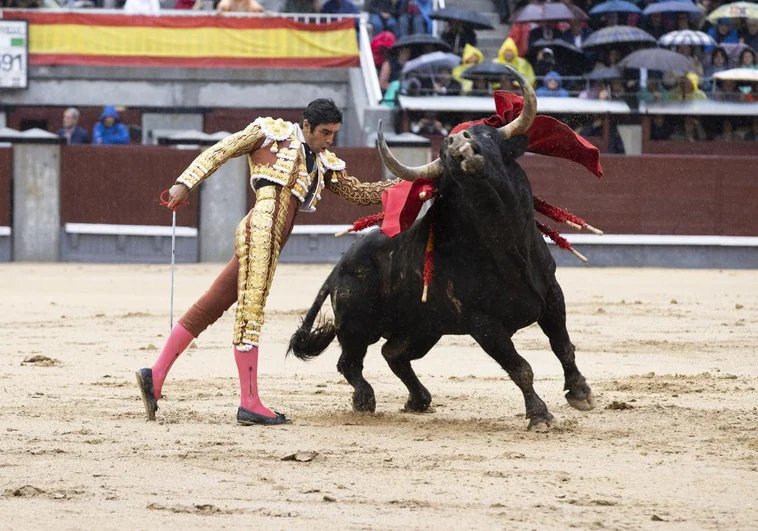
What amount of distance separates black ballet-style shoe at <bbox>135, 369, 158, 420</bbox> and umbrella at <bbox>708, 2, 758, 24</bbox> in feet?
42.8

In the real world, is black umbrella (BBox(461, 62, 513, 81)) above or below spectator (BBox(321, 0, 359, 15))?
below

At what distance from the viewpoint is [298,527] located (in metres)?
3.62

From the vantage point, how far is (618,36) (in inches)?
639

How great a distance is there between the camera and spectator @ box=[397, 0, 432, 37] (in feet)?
56.4

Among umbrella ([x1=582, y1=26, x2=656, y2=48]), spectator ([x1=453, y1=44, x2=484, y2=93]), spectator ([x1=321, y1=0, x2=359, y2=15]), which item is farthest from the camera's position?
spectator ([x1=321, y1=0, x2=359, y2=15])

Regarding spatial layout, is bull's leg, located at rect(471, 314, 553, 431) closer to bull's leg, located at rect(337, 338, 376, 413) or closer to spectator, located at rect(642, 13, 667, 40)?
bull's leg, located at rect(337, 338, 376, 413)

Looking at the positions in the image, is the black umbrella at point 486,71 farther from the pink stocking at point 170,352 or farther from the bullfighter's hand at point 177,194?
the bullfighter's hand at point 177,194

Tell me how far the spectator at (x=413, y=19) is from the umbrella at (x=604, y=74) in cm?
214

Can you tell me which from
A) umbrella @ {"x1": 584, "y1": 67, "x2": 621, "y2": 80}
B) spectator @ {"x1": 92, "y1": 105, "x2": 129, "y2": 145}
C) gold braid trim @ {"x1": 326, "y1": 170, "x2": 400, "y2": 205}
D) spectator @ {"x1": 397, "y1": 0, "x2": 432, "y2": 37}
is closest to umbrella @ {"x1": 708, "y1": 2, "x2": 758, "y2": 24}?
umbrella @ {"x1": 584, "y1": 67, "x2": 621, "y2": 80}

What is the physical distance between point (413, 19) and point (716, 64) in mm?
3665

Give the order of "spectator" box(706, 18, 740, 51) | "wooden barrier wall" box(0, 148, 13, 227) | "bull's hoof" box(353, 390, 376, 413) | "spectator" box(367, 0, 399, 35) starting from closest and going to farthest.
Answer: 1. "bull's hoof" box(353, 390, 376, 413)
2. "wooden barrier wall" box(0, 148, 13, 227)
3. "spectator" box(706, 18, 740, 51)
4. "spectator" box(367, 0, 399, 35)

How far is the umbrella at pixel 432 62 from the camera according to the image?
1619cm

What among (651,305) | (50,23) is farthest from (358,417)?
(50,23)

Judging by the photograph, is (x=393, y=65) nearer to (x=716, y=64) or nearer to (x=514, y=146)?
(x=716, y=64)
